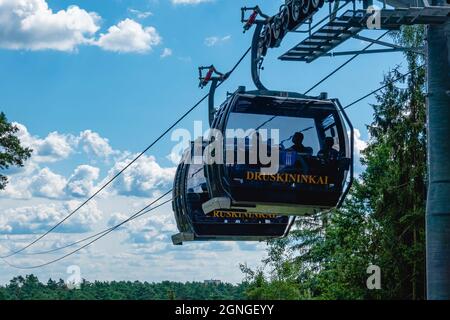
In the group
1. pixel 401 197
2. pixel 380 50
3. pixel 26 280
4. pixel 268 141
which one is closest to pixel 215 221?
pixel 268 141

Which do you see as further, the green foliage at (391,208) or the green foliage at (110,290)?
the green foliage at (110,290)

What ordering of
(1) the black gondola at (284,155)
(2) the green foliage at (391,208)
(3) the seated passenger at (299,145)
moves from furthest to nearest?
(2) the green foliage at (391,208)
(3) the seated passenger at (299,145)
(1) the black gondola at (284,155)

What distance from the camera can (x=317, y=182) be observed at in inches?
576

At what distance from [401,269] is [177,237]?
45.4ft

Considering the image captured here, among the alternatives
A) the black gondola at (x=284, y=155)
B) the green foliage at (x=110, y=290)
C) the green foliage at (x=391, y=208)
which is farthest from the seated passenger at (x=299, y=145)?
the green foliage at (x=110, y=290)

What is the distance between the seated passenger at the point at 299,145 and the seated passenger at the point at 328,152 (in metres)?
0.18

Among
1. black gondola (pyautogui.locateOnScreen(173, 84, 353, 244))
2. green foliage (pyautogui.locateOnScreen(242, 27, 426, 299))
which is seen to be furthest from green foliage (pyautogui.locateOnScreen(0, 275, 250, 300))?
black gondola (pyautogui.locateOnScreen(173, 84, 353, 244))

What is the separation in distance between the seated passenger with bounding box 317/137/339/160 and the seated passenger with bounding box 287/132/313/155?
0.59 feet

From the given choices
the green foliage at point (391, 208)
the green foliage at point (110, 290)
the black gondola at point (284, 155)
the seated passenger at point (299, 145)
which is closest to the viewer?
the black gondola at point (284, 155)

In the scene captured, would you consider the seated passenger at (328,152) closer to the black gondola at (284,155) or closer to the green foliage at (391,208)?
the black gondola at (284,155)

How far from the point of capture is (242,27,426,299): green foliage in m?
31.5

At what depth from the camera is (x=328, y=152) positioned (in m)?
14.8

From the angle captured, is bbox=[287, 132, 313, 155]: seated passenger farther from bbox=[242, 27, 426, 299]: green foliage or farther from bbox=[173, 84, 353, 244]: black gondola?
bbox=[242, 27, 426, 299]: green foliage

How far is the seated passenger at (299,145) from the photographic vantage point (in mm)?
14672
